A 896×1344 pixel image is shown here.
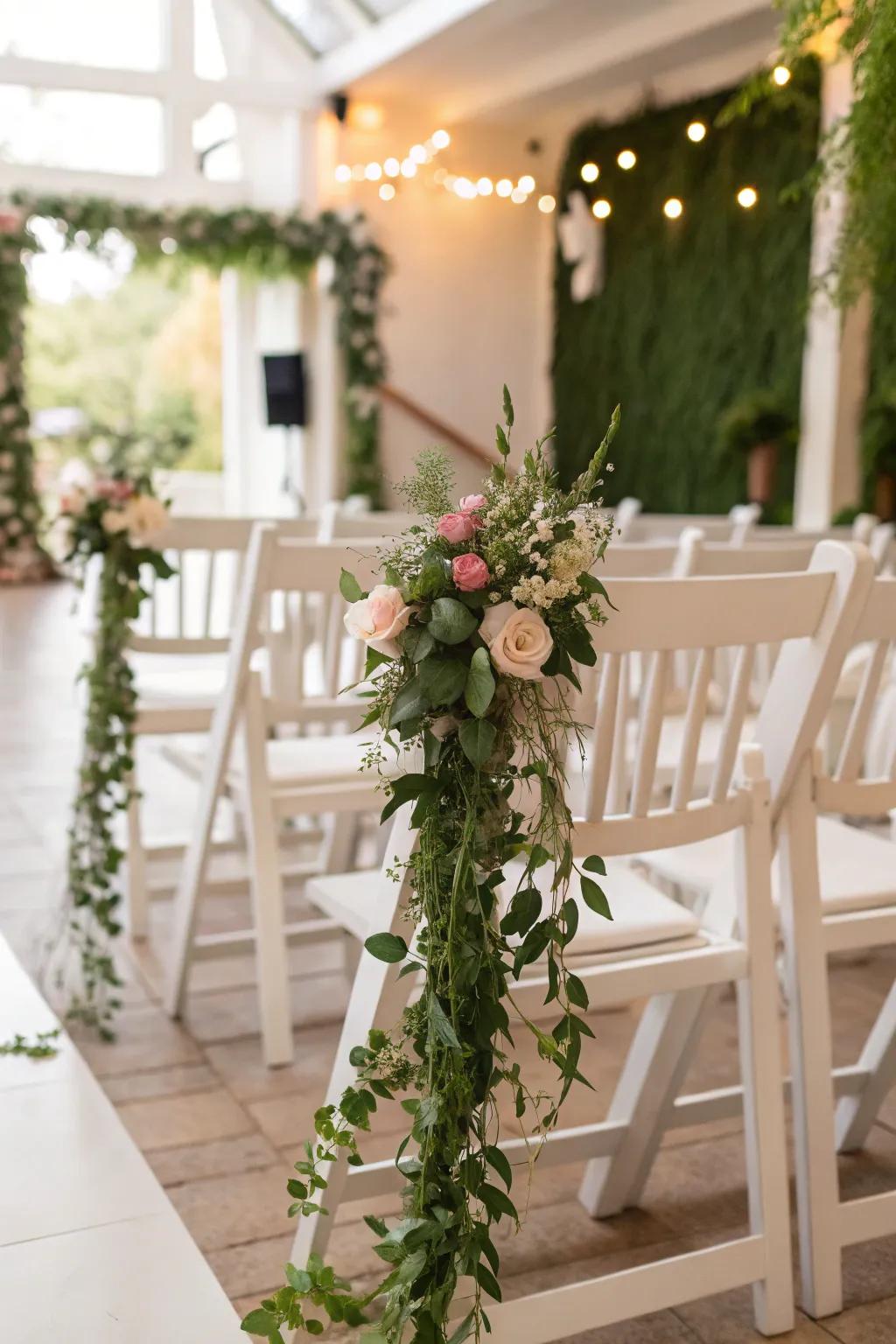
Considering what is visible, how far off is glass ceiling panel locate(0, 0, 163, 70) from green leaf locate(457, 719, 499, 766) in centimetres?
1004

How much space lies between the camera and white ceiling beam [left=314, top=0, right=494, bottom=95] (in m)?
8.48

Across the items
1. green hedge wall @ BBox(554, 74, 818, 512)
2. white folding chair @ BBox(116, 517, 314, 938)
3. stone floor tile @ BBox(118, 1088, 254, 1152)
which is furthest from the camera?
green hedge wall @ BBox(554, 74, 818, 512)

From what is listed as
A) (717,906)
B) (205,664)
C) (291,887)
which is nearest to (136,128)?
(205,664)

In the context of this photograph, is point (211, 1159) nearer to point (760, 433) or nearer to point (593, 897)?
point (593, 897)

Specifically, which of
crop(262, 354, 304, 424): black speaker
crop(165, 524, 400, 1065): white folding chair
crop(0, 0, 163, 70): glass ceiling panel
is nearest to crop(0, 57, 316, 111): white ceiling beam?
crop(0, 0, 163, 70): glass ceiling panel

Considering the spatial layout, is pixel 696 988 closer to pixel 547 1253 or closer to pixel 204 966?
pixel 547 1253

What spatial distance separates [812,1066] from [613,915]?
323 millimetres

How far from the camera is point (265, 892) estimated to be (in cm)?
264

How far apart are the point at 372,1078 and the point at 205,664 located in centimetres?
615

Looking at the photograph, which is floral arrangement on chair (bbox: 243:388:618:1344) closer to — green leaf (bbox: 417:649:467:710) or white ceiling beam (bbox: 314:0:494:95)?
green leaf (bbox: 417:649:467:710)

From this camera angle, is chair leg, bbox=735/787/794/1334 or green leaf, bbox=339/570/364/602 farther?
chair leg, bbox=735/787/794/1334

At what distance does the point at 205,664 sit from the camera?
7.42 meters

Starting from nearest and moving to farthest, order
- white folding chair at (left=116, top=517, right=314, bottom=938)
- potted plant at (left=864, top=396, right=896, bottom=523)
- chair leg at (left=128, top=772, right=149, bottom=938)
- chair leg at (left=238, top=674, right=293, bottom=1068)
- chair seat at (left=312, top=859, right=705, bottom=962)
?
1. chair seat at (left=312, top=859, right=705, bottom=962)
2. chair leg at (left=238, top=674, right=293, bottom=1068)
3. white folding chair at (left=116, top=517, right=314, bottom=938)
4. chair leg at (left=128, top=772, right=149, bottom=938)
5. potted plant at (left=864, top=396, right=896, bottom=523)

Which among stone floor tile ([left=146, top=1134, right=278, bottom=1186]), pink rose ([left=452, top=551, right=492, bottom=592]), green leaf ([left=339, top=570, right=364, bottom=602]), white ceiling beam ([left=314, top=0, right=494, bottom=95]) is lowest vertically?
stone floor tile ([left=146, top=1134, right=278, bottom=1186])
